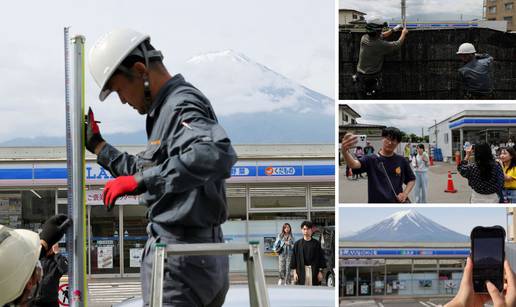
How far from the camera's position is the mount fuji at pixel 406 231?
723 cm

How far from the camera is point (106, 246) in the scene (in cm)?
1930

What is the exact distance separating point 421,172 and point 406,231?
553 mm

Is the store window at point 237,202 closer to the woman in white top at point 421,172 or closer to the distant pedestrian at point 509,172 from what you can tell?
the distant pedestrian at point 509,172

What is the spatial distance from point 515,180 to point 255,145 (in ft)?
43.0

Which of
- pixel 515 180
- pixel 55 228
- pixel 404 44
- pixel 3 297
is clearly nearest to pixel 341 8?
pixel 404 44

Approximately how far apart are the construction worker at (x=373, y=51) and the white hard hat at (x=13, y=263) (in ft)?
15.0

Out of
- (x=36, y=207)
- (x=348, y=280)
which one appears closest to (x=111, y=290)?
(x=36, y=207)

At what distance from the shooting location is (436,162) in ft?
23.4

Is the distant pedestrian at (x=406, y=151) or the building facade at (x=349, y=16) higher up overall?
the building facade at (x=349, y=16)

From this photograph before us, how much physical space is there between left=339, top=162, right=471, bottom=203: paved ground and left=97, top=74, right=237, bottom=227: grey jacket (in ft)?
14.1

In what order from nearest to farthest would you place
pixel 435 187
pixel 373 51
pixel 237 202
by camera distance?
1. pixel 373 51
2. pixel 435 187
3. pixel 237 202

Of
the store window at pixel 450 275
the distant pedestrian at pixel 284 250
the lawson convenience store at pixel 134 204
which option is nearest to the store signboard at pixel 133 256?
the lawson convenience store at pixel 134 204

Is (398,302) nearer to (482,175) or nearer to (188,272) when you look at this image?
(482,175)

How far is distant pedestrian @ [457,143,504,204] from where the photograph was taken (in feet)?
24.2
